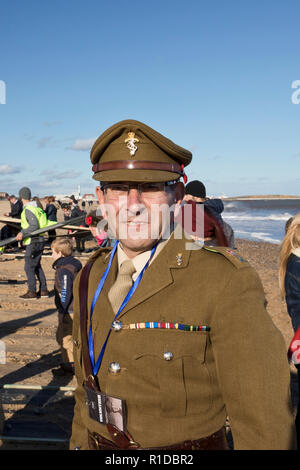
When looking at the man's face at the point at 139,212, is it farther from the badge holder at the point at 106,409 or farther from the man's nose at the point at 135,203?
the badge holder at the point at 106,409

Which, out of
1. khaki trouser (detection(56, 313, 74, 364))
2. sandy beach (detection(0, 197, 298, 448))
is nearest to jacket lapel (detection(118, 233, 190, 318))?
sandy beach (detection(0, 197, 298, 448))

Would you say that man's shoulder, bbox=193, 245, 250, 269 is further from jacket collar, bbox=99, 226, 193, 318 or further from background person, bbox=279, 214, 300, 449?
background person, bbox=279, 214, 300, 449

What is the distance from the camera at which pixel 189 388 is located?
1.51 m

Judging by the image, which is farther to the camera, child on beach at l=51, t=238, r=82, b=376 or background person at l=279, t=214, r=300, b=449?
child on beach at l=51, t=238, r=82, b=376

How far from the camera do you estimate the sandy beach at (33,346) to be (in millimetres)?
4551

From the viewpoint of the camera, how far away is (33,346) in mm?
6730

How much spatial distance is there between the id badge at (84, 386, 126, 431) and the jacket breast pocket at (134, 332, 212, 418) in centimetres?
7

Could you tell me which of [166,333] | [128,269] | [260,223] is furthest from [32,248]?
[260,223]

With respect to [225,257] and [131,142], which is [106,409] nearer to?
[225,257]

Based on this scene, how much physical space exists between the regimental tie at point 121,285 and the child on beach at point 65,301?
3684 millimetres

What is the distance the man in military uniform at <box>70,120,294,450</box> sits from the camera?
4.45ft

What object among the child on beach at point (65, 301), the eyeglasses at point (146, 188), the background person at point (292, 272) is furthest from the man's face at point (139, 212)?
the child on beach at point (65, 301)
